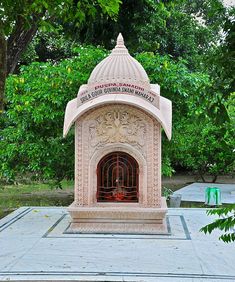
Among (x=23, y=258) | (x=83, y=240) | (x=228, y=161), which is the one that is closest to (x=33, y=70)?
(x=83, y=240)

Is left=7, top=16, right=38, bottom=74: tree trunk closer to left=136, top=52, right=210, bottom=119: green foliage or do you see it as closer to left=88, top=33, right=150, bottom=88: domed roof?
left=88, top=33, right=150, bottom=88: domed roof

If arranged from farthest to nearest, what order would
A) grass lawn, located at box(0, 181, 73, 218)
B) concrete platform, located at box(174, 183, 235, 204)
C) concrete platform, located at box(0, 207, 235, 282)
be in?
concrete platform, located at box(174, 183, 235, 204) → grass lawn, located at box(0, 181, 73, 218) → concrete platform, located at box(0, 207, 235, 282)

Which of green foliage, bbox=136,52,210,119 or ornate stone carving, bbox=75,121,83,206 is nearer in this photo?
ornate stone carving, bbox=75,121,83,206

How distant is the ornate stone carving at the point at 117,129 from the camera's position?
7477mm

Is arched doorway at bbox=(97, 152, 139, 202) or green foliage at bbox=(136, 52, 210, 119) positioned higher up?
green foliage at bbox=(136, 52, 210, 119)

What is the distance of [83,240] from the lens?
6738mm

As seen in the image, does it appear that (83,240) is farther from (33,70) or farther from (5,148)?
(33,70)

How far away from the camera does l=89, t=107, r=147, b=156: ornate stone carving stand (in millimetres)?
7477

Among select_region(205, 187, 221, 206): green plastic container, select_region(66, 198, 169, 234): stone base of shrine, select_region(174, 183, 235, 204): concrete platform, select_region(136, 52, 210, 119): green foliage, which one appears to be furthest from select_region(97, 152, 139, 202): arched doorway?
select_region(174, 183, 235, 204): concrete platform

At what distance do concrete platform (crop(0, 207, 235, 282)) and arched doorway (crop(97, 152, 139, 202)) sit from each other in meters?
0.78

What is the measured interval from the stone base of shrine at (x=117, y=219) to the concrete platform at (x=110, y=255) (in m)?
0.25

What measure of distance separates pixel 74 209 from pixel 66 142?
3.30 meters

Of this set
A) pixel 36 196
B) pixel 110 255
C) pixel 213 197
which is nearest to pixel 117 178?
pixel 110 255

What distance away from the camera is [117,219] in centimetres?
739
